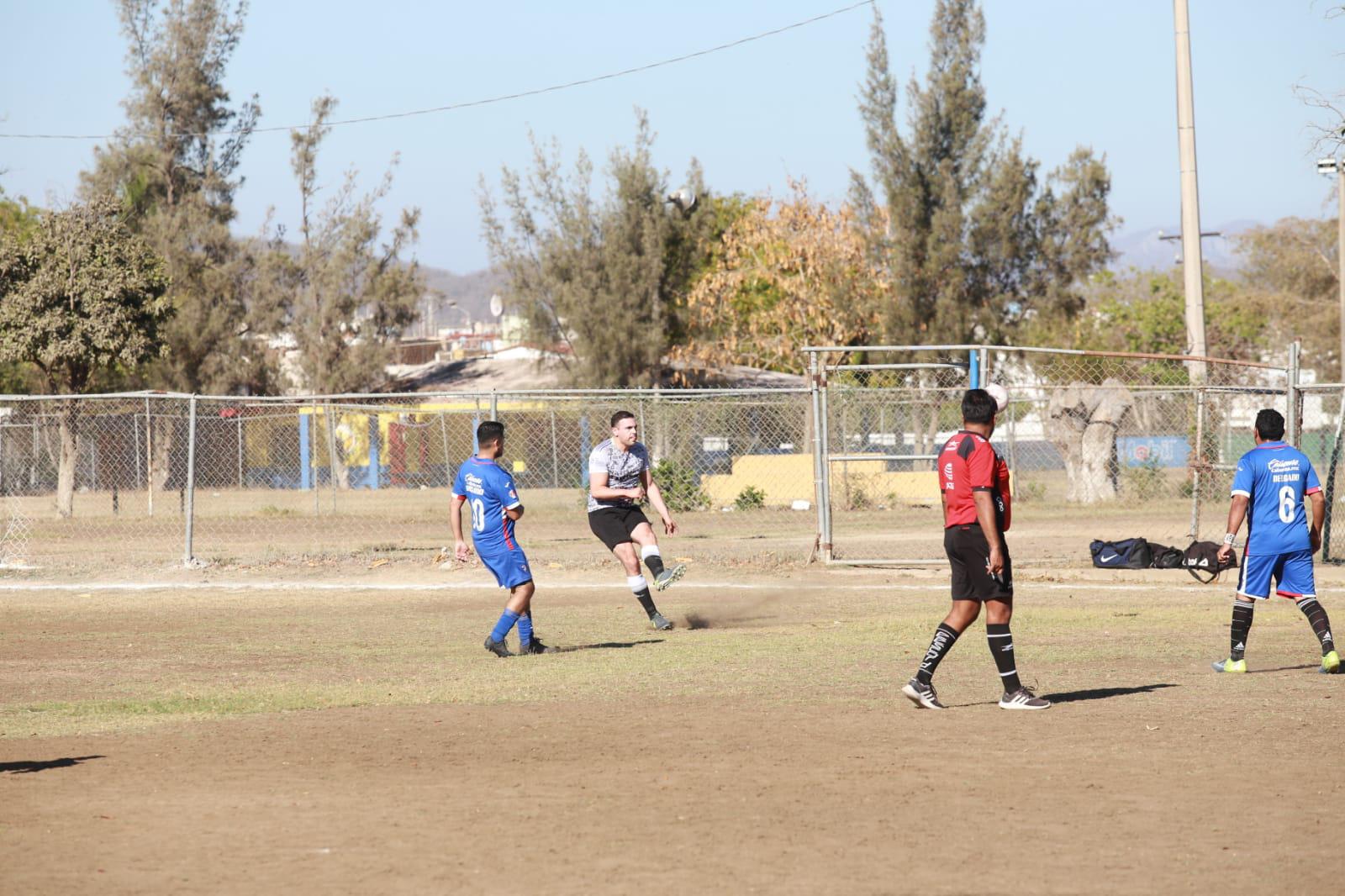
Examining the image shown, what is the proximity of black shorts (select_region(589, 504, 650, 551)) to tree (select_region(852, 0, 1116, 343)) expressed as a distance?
88.2ft

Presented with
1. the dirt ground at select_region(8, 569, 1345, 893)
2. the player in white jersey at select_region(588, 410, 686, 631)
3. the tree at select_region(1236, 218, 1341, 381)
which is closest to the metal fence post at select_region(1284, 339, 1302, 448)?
the dirt ground at select_region(8, 569, 1345, 893)

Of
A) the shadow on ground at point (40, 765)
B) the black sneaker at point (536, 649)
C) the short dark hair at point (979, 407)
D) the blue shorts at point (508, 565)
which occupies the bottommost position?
the shadow on ground at point (40, 765)

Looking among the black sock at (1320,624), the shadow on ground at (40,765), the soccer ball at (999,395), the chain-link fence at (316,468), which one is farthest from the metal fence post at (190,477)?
the black sock at (1320,624)

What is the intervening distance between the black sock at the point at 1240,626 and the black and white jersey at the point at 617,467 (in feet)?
15.8

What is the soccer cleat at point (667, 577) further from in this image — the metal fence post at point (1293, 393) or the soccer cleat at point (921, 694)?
the metal fence post at point (1293, 393)

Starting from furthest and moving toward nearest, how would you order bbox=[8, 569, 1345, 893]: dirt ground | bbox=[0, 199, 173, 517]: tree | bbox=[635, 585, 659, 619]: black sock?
bbox=[0, 199, 173, 517]: tree, bbox=[635, 585, 659, 619]: black sock, bbox=[8, 569, 1345, 893]: dirt ground

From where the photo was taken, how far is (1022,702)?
340 inches

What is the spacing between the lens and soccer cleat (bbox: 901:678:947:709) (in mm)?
8641

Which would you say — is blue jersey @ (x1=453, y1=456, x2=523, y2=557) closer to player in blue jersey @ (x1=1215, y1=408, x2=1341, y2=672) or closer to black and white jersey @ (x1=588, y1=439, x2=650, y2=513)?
black and white jersey @ (x1=588, y1=439, x2=650, y2=513)

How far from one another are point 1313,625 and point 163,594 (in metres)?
11.8

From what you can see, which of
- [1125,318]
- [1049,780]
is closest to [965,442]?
[1049,780]

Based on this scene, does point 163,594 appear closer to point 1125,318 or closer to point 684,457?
point 684,457

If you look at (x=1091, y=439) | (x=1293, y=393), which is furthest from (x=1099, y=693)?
(x=1091, y=439)

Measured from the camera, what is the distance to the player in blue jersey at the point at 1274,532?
32.5 ft
